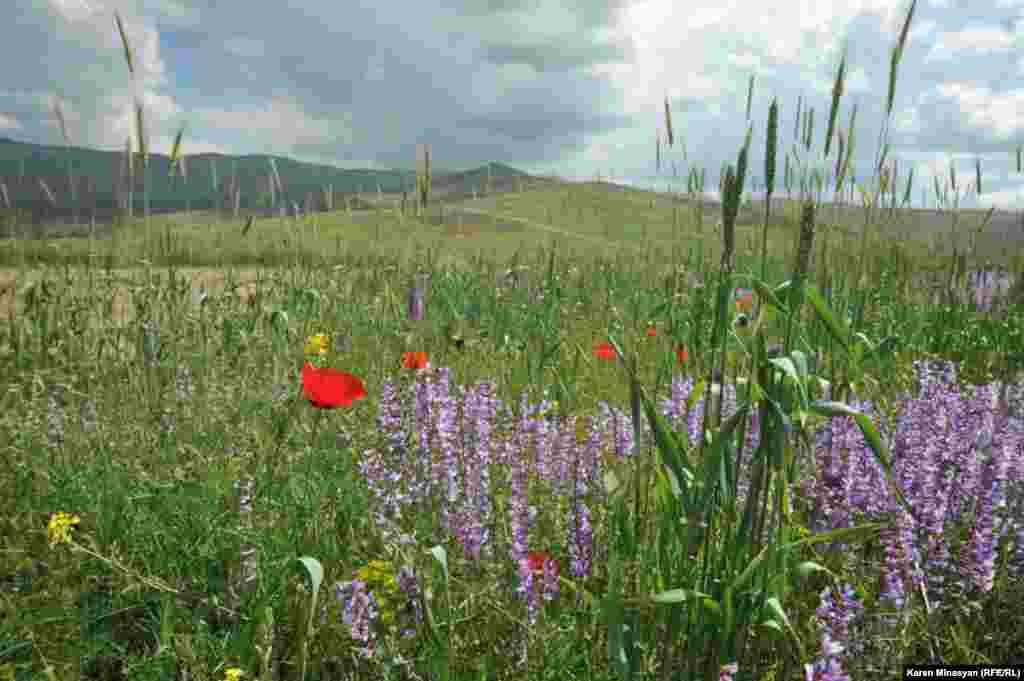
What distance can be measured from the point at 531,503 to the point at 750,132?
1.59 metres

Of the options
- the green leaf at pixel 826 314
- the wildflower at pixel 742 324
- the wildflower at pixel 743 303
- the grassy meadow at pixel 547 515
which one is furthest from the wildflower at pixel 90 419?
the green leaf at pixel 826 314

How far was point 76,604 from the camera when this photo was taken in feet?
7.61

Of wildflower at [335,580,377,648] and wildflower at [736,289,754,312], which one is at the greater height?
wildflower at [736,289,754,312]

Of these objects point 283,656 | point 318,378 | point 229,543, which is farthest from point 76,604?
point 318,378

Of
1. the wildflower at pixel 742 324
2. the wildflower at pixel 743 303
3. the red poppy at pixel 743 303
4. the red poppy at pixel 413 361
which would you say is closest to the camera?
the wildflower at pixel 742 324

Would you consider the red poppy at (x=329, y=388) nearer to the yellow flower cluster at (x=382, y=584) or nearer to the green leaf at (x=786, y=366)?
the yellow flower cluster at (x=382, y=584)

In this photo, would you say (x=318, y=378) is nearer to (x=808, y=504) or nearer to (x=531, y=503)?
(x=531, y=503)

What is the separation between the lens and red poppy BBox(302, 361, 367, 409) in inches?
82.4

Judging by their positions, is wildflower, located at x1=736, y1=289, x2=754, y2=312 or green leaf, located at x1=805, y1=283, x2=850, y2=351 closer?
green leaf, located at x1=805, y1=283, x2=850, y2=351

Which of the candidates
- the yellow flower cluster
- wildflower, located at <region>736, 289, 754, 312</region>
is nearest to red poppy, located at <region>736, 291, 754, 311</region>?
wildflower, located at <region>736, 289, 754, 312</region>

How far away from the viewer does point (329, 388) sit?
84.1 inches

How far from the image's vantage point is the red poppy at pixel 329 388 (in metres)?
2.09

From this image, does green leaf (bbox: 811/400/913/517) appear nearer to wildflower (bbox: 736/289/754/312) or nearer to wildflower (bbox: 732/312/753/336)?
wildflower (bbox: 732/312/753/336)

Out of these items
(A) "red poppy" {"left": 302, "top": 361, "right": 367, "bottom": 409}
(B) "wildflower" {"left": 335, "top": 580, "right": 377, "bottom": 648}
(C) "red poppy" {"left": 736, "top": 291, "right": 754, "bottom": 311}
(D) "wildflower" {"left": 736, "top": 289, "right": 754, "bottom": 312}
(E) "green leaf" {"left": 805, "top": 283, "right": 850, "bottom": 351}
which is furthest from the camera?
(C) "red poppy" {"left": 736, "top": 291, "right": 754, "bottom": 311}
